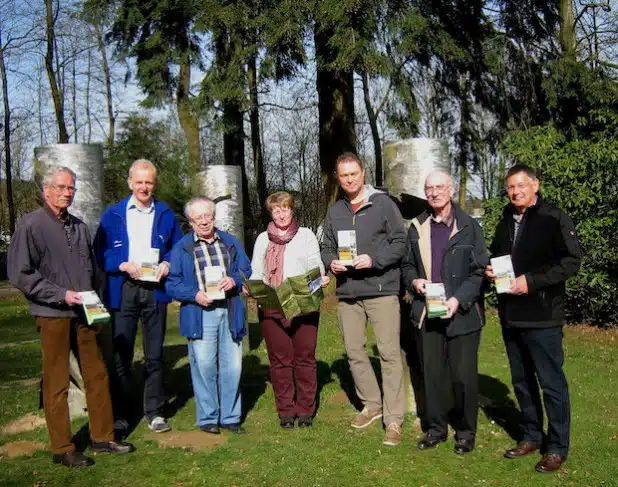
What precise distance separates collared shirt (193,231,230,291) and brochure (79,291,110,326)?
0.88 metres

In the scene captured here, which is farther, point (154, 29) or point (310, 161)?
point (310, 161)

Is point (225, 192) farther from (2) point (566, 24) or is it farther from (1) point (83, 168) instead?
(2) point (566, 24)

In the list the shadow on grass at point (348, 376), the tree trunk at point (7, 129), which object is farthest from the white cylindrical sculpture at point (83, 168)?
the tree trunk at point (7, 129)

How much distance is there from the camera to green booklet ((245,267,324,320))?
516 centimetres

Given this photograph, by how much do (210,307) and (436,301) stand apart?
5.76 feet

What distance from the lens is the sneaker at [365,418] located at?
5.50 m

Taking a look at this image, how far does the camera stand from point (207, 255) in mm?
5324

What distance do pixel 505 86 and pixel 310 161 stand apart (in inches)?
513

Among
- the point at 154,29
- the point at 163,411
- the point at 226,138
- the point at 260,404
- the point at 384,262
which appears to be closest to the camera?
the point at 384,262

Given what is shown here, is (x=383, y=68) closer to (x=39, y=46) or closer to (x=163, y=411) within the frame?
(x=163, y=411)

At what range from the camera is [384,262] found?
510 cm

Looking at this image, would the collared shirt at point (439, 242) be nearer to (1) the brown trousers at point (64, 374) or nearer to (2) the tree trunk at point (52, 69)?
(1) the brown trousers at point (64, 374)

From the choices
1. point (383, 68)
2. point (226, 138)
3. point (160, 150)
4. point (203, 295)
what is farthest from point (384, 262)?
point (160, 150)

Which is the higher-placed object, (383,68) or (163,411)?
(383,68)
